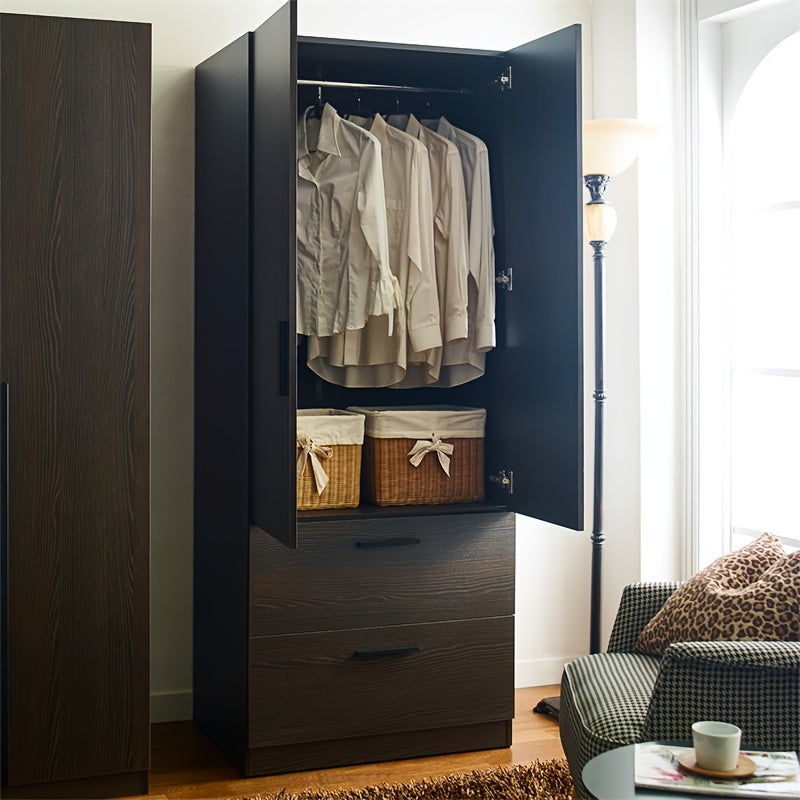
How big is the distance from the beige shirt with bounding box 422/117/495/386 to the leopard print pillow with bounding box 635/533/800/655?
976 mm

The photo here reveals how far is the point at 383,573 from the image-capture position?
3.01m

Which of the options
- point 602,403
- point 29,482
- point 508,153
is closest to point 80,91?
point 29,482

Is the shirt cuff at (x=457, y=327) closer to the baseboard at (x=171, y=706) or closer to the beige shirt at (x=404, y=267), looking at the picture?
the beige shirt at (x=404, y=267)

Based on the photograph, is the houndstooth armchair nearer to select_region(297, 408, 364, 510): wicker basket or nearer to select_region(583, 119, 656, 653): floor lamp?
select_region(297, 408, 364, 510): wicker basket

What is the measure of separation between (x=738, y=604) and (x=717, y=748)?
0.62 metres

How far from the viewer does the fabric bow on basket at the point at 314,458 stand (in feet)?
9.82

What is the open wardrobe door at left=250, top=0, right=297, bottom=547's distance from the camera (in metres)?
2.52

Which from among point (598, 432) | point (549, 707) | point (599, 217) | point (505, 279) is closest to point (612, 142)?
point (599, 217)

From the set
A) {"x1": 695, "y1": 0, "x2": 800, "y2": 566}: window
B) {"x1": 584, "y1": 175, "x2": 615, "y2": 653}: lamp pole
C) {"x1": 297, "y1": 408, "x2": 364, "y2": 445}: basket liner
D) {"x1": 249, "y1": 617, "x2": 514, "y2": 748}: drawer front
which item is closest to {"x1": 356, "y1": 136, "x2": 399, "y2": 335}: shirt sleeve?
{"x1": 297, "y1": 408, "x2": 364, "y2": 445}: basket liner

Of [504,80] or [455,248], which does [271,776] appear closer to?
[455,248]

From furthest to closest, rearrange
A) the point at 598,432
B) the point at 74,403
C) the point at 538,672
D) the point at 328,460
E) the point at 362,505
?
the point at 538,672 < the point at 598,432 < the point at 362,505 < the point at 328,460 < the point at 74,403

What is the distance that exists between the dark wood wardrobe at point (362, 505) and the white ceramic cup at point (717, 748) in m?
0.99

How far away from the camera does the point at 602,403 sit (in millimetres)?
3414

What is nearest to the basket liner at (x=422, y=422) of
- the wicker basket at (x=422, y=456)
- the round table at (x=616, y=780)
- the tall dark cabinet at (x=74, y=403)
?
the wicker basket at (x=422, y=456)
